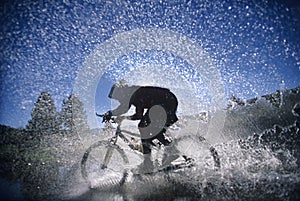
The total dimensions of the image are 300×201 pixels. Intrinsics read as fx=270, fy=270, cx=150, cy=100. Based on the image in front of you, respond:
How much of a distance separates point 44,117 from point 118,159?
1809cm

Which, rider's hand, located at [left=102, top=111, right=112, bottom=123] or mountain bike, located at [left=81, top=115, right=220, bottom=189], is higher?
rider's hand, located at [left=102, top=111, right=112, bottom=123]

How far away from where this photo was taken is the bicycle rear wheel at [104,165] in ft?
16.2

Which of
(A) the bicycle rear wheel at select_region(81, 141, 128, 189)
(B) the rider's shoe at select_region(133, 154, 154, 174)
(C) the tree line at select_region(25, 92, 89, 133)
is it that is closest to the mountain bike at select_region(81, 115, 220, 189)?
(A) the bicycle rear wheel at select_region(81, 141, 128, 189)

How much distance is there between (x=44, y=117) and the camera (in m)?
21.7

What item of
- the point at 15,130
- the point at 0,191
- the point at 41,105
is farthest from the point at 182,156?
the point at 41,105

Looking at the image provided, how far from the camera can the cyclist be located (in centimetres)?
532

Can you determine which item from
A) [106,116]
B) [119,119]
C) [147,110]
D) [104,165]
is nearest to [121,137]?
[119,119]

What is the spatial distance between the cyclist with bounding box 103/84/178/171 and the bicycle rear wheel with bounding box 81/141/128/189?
20.5 inches

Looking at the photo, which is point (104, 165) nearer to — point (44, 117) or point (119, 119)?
point (119, 119)

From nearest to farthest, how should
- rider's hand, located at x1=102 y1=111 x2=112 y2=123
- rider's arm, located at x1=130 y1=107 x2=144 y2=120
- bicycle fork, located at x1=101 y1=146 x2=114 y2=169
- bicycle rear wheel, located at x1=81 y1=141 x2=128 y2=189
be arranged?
1. bicycle rear wheel, located at x1=81 y1=141 x2=128 y2=189
2. bicycle fork, located at x1=101 y1=146 x2=114 y2=169
3. rider's hand, located at x1=102 y1=111 x2=112 y2=123
4. rider's arm, located at x1=130 y1=107 x2=144 y2=120

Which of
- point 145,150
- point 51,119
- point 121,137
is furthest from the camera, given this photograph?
point 51,119

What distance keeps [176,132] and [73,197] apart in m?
2.50

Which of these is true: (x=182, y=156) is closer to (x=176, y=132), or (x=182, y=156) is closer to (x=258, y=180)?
(x=176, y=132)

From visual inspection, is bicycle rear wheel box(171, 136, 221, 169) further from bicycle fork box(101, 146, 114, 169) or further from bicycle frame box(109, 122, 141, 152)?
bicycle fork box(101, 146, 114, 169)
